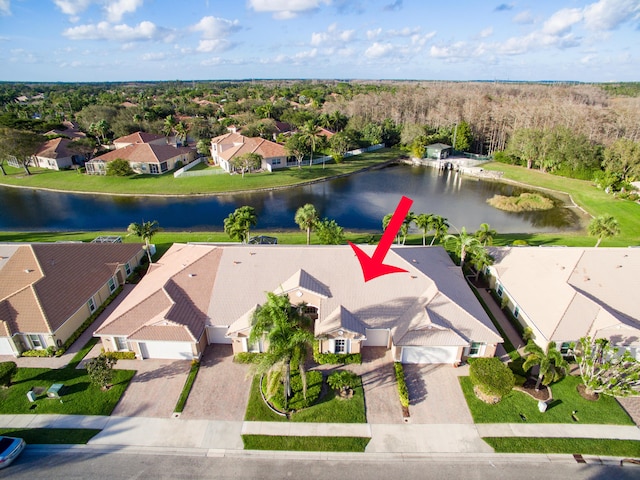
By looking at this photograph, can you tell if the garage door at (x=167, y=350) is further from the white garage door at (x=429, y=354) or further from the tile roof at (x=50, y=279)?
the white garage door at (x=429, y=354)

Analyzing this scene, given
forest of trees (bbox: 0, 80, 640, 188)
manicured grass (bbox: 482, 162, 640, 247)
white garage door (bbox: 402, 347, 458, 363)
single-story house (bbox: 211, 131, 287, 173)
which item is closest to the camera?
white garage door (bbox: 402, 347, 458, 363)

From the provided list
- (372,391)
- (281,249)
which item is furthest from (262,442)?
(281,249)

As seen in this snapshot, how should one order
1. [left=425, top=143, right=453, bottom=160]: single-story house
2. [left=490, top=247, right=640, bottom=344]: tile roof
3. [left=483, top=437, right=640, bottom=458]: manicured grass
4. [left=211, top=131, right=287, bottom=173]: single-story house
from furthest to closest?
[left=425, top=143, right=453, bottom=160]: single-story house
[left=211, top=131, right=287, bottom=173]: single-story house
[left=490, top=247, right=640, bottom=344]: tile roof
[left=483, top=437, right=640, bottom=458]: manicured grass

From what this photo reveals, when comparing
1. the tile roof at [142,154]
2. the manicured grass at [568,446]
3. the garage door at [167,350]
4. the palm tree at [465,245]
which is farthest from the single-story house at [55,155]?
the manicured grass at [568,446]

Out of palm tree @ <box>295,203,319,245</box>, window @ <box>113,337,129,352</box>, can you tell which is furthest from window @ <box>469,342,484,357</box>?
window @ <box>113,337,129,352</box>

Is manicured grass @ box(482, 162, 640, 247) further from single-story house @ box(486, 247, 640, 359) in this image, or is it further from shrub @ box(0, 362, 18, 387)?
shrub @ box(0, 362, 18, 387)

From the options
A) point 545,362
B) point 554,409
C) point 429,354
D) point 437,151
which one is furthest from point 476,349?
point 437,151
